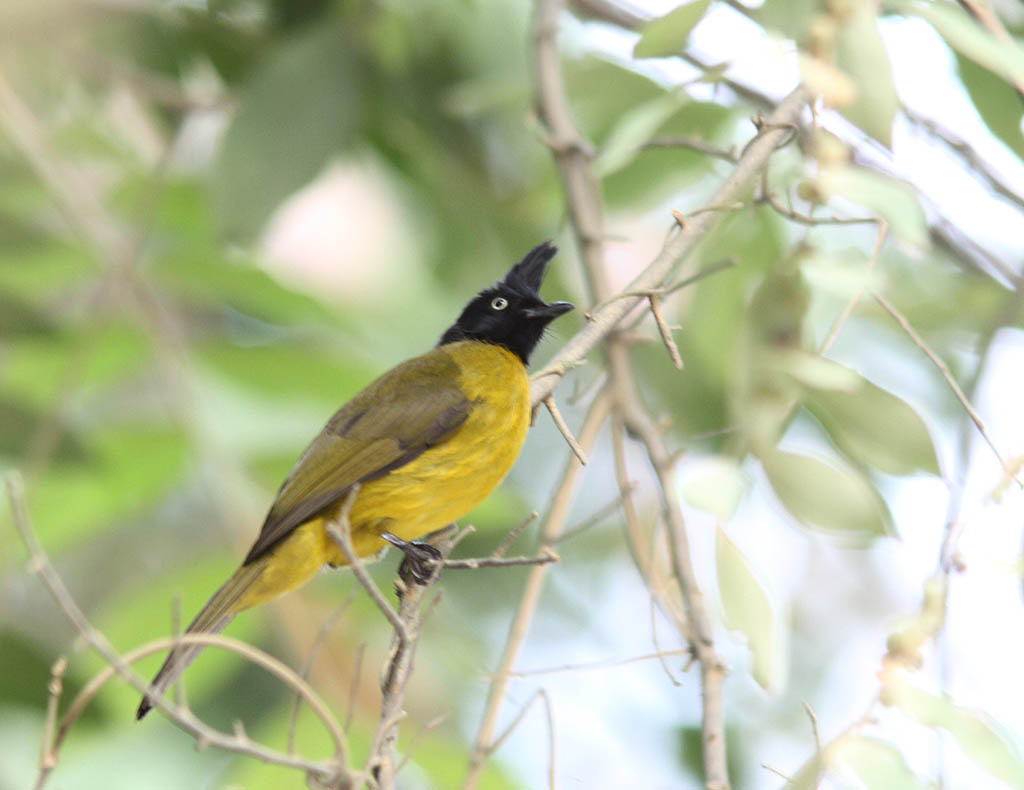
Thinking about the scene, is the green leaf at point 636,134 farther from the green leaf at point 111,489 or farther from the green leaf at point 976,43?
the green leaf at point 111,489

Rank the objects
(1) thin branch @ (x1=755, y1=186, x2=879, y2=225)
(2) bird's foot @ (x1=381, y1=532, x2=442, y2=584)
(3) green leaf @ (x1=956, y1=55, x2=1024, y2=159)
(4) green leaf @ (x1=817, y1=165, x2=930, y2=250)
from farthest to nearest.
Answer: (2) bird's foot @ (x1=381, y1=532, x2=442, y2=584), (3) green leaf @ (x1=956, y1=55, x2=1024, y2=159), (1) thin branch @ (x1=755, y1=186, x2=879, y2=225), (4) green leaf @ (x1=817, y1=165, x2=930, y2=250)

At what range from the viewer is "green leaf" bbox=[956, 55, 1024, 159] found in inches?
95.8

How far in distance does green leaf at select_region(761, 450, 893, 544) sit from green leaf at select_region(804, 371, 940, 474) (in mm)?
60

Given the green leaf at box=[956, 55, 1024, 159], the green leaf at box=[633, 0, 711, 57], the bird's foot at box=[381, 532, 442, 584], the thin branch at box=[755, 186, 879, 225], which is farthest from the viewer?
the bird's foot at box=[381, 532, 442, 584]

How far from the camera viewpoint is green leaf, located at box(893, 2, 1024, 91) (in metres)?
1.88

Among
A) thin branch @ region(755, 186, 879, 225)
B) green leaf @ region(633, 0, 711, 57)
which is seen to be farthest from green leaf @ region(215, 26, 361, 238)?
thin branch @ region(755, 186, 879, 225)

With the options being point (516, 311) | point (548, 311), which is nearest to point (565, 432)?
point (548, 311)

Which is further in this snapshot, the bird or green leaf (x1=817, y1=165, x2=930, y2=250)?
the bird

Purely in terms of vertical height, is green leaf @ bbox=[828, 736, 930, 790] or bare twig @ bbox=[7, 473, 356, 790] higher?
bare twig @ bbox=[7, 473, 356, 790]

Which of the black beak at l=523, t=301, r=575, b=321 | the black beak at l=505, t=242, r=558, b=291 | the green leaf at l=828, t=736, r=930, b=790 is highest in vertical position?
the green leaf at l=828, t=736, r=930, b=790

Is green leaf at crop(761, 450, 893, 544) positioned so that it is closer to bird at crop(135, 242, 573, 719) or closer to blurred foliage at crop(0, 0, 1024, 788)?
blurred foliage at crop(0, 0, 1024, 788)

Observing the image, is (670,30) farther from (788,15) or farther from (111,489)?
(111,489)

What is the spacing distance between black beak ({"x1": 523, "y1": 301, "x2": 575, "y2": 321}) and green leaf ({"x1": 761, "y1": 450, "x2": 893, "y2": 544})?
3.13 ft

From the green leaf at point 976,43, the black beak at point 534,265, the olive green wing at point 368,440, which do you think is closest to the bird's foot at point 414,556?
the olive green wing at point 368,440
